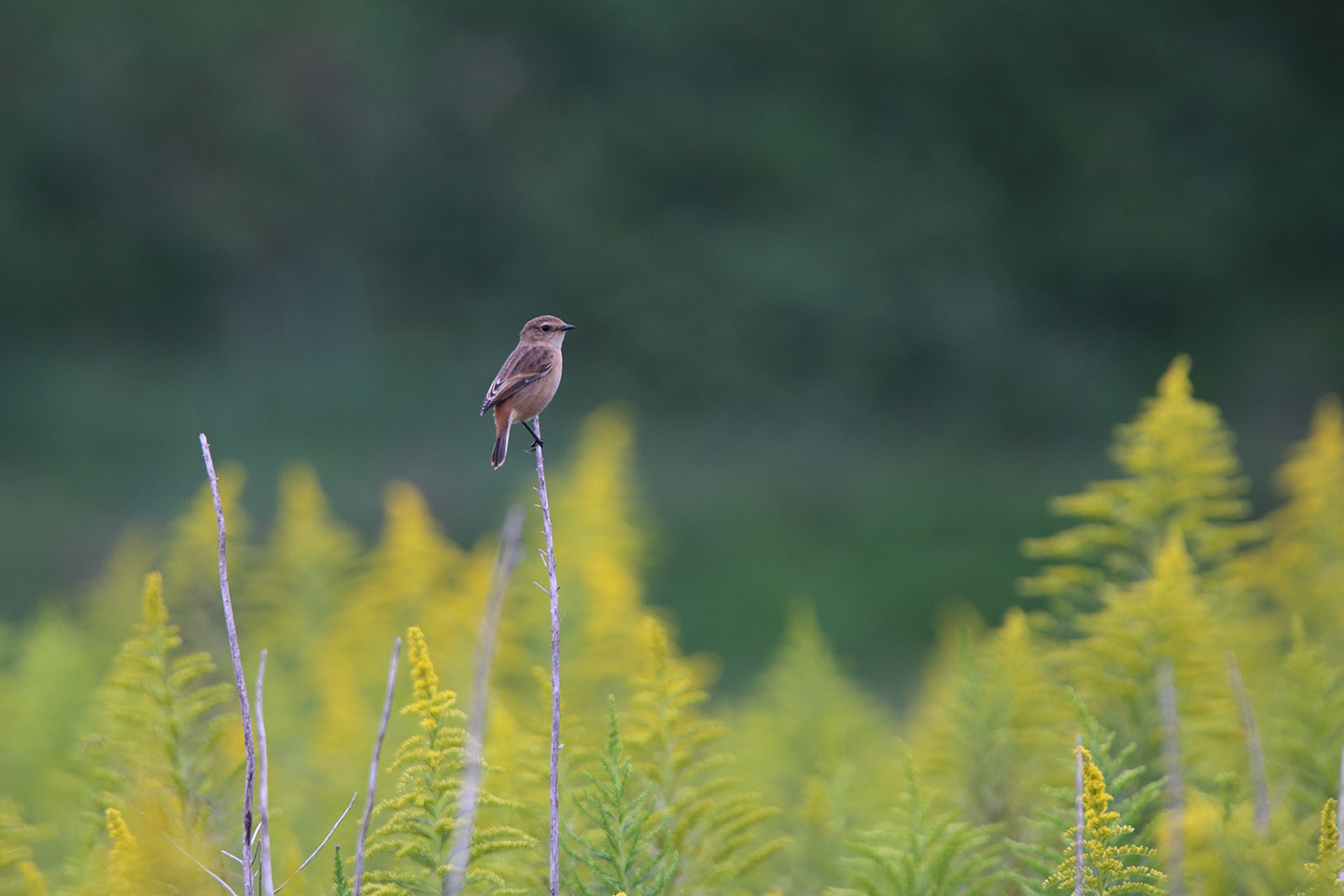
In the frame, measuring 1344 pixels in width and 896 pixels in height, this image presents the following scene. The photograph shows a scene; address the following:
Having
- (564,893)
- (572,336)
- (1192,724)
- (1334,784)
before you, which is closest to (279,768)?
(564,893)

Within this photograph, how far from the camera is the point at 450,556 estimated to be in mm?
8531

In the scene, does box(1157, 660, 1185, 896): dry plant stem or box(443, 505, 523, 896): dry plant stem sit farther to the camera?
box(1157, 660, 1185, 896): dry plant stem

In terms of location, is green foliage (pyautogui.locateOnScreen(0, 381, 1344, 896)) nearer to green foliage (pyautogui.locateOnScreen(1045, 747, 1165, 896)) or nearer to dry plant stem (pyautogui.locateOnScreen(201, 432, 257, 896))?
green foliage (pyautogui.locateOnScreen(1045, 747, 1165, 896))

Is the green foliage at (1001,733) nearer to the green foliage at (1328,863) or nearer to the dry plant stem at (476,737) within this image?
the green foliage at (1328,863)

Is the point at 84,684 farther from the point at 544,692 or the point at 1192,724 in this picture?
the point at 1192,724

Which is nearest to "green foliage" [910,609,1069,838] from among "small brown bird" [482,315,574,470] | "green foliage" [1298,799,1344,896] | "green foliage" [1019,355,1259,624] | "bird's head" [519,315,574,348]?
"green foliage" [1019,355,1259,624]

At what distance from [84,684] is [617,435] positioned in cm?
430

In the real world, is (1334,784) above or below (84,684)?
below

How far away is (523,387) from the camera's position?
18.4ft

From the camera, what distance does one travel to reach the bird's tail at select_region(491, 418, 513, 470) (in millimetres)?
5625

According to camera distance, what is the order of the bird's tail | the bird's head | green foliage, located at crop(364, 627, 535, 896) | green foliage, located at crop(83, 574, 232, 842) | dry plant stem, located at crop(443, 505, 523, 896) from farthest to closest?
the bird's head, the bird's tail, green foliage, located at crop(83, 574, 232, 842), green foliage, located at crop(364, 627, 535, 896), dry plant stem, located at crop(443, 505, 523, 896)

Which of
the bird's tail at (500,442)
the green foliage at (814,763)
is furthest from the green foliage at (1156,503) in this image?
the bird's tail at (500,442)

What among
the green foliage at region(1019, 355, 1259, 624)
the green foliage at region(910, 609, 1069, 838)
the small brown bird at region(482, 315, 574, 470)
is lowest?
the green foliage at region(910, 609, 1069, 838)

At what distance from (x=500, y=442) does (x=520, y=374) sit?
1.26ft
